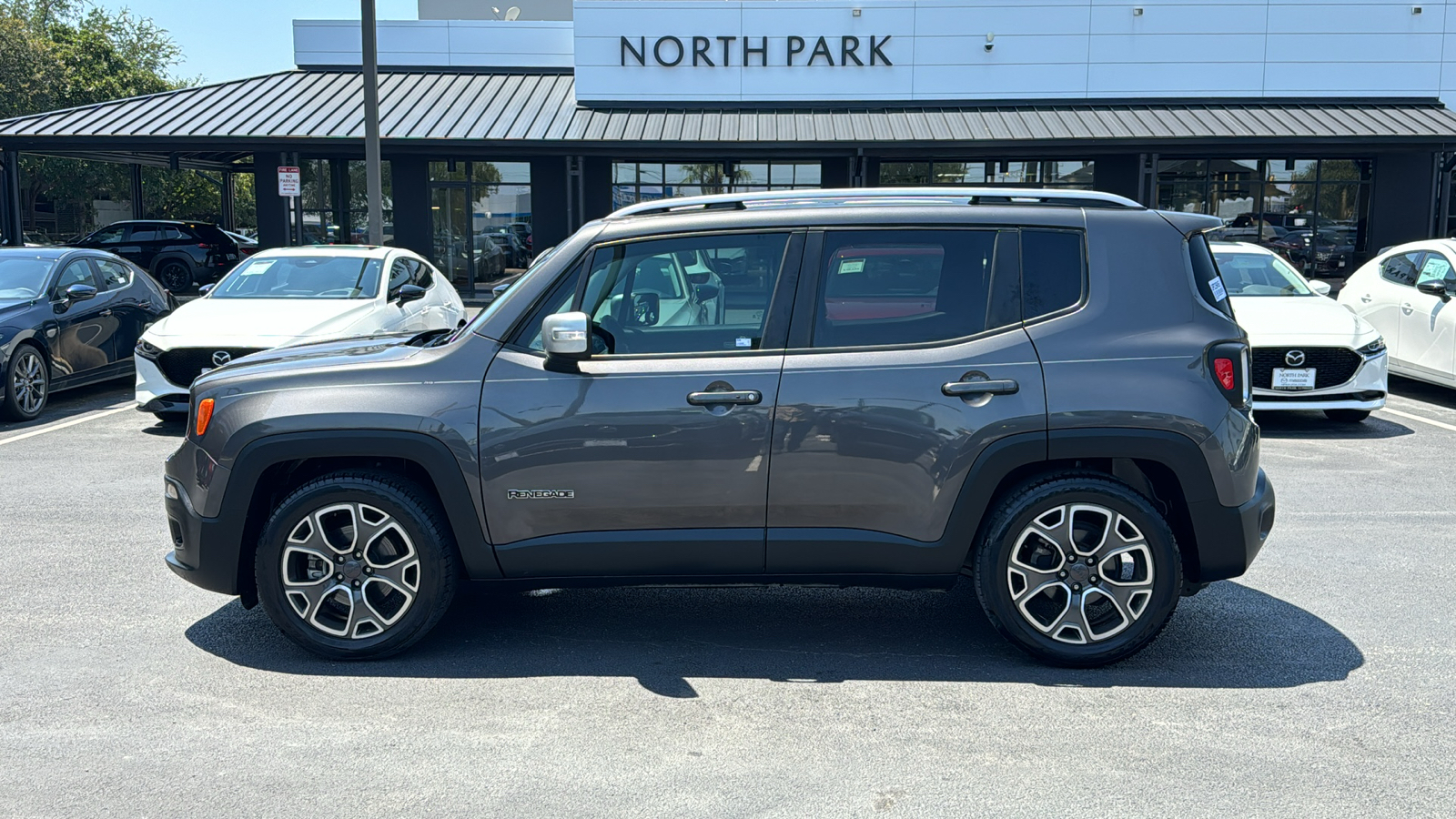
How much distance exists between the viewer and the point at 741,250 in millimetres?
4641

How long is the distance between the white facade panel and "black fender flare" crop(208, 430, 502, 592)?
67.3 ft

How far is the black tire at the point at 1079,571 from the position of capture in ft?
14.6

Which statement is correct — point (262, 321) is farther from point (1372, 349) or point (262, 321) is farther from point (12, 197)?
point (12, 197)

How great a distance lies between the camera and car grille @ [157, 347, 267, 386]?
9.72 meters

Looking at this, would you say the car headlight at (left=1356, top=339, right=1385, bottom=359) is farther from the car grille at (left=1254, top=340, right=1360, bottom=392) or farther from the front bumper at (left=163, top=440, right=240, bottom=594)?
the front bumper at (left=163, top=440, right=240, bottom=594)

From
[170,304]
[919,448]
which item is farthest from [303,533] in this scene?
[170,304]

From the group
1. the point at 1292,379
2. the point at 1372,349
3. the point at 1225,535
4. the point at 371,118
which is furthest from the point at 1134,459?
the point at 371,118

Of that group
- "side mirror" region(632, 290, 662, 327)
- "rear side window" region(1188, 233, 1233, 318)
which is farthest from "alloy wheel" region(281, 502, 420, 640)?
"rear side window" region(1188, 233, 1233, 318)

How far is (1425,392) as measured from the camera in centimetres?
1271

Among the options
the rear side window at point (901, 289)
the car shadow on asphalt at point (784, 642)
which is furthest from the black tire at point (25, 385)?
the rear side window at point (901, 289)

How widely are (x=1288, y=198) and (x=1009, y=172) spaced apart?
19.0ft

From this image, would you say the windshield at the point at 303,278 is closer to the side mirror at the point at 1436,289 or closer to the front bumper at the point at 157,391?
the front bumper at the point at 157,391

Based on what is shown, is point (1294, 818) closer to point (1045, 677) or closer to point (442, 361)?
point (1045, 677)

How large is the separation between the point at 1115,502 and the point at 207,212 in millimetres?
54345
